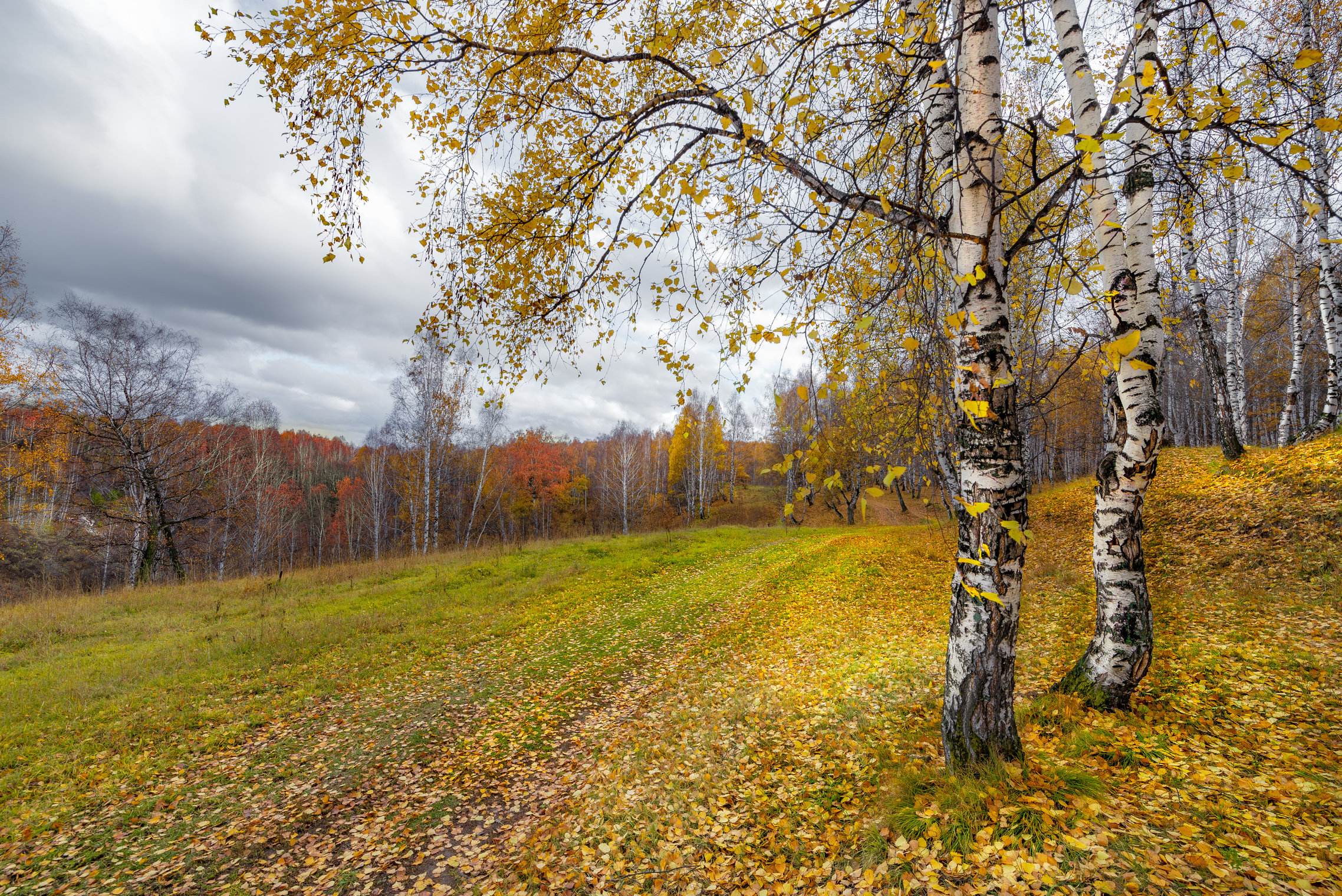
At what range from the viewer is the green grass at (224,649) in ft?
17.8

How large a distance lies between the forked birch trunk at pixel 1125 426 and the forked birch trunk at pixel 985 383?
1.39 m

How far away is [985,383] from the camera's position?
9.07 feet

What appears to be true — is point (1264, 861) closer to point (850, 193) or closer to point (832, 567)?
point (850, 193)

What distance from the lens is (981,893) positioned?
8.44 feet

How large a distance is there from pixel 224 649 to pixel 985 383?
12.1 metres

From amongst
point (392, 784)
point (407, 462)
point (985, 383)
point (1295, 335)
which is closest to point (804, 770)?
point (985, 383)

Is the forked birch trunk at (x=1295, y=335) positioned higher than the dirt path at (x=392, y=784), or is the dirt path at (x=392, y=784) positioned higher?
the forked birch trunk at (x=1295, y=335)

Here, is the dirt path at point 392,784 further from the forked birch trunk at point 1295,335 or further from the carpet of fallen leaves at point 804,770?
the forked birch trunk at point 1295,335

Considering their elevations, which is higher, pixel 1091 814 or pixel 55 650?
pixel 1091 814

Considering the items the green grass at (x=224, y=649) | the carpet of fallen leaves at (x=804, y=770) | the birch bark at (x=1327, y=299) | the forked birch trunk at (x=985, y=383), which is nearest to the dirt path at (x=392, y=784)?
the carpet of fallen leaves at (x=804, y=770)

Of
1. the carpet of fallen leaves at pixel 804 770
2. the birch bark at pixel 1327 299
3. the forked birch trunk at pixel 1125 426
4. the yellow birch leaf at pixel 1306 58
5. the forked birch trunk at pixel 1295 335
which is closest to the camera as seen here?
the yellow birch leaf at pixel 1306 58

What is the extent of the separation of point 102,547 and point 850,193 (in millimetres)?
34605

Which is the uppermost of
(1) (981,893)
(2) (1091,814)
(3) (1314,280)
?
(3) (1314,280)

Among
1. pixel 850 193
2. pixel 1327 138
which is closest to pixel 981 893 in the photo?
pixel 850 193
